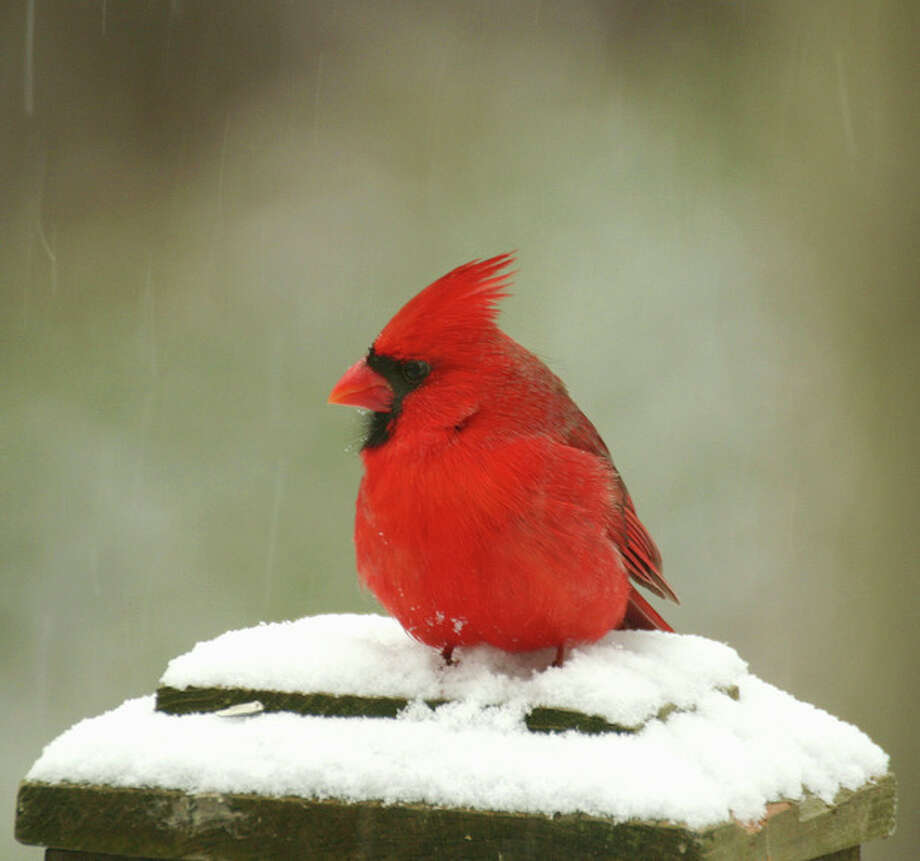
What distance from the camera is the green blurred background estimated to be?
3.51 metres

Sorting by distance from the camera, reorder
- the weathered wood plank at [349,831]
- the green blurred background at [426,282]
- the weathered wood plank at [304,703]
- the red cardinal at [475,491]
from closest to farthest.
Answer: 1. the weathered wood plank at [349,831]
2. the weathered wood plank at [304,703]
3. the red cardinal at [475,491]
4. the green blurred background at [426,282]

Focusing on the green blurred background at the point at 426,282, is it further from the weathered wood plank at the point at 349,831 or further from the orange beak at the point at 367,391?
the weathered wood plank at the point at 349,831

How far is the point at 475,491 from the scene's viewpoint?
163 cm

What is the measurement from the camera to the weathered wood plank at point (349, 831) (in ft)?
4.24

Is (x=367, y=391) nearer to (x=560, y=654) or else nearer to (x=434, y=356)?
(x=434, y=356)

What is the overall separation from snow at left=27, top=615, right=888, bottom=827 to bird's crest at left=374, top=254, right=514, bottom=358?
47 centimetres

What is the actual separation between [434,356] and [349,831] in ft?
2.30

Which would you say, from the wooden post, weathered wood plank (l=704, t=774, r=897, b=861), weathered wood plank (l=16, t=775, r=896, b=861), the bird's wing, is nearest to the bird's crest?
the bird's wing

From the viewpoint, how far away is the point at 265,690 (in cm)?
160

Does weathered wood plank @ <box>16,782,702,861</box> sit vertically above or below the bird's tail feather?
below

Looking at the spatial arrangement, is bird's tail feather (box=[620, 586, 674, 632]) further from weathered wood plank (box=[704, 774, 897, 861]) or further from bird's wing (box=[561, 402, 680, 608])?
weathered wood plank (box=[704, 774, 897, 861])

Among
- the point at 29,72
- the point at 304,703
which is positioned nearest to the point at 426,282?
the point at 29,72

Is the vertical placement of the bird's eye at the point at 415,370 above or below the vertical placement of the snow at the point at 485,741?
above

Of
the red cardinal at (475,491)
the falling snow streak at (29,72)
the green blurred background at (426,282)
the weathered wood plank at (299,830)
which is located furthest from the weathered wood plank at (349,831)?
the falling snow streak at (29,72)
